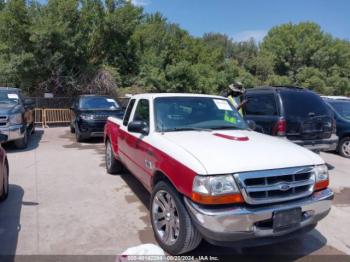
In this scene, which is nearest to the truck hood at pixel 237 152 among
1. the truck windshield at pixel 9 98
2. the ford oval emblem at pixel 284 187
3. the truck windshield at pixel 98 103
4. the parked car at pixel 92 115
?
the ford oval emblem at pixel 284 187

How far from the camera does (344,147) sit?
9.90 m

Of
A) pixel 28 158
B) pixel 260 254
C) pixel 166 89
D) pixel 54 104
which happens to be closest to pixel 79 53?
pixel 54 104

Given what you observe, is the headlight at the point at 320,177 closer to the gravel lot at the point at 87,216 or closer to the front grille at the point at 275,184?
the front grille at the point at 275,184

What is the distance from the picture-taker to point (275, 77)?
44.7 meters

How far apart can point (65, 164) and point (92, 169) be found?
3.07ft

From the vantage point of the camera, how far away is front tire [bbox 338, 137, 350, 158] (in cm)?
984

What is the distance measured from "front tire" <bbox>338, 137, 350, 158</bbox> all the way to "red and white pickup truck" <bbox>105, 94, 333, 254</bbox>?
6.44 meters

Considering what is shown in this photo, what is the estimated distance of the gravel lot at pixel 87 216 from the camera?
4125 millimetres

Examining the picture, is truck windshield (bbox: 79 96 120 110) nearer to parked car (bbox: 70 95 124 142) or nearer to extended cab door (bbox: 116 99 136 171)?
parked car (bbox: 70 95 124 142)

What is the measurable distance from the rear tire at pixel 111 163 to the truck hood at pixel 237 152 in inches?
118

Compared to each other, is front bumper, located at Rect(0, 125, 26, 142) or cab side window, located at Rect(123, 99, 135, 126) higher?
cab side window, located at Rect(123, 99, 135, 126)

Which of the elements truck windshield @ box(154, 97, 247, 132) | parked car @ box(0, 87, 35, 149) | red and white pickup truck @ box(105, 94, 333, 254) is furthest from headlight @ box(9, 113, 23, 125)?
red and white pickup truck @ box(105, 94, 333, 254)

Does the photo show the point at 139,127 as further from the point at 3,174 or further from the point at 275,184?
the point at 3,174

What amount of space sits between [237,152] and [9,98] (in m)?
9.24
